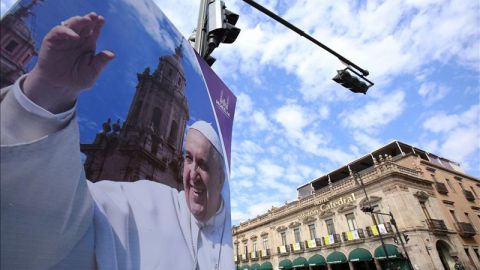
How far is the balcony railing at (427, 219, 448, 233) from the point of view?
1980 centimetres

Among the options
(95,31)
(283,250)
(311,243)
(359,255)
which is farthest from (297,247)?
(95,31)

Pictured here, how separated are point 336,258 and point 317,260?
2037mm

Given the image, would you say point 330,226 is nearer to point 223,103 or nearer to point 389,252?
point 389,252

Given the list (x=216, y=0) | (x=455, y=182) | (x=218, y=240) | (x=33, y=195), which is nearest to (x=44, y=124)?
(x=33, y=195)

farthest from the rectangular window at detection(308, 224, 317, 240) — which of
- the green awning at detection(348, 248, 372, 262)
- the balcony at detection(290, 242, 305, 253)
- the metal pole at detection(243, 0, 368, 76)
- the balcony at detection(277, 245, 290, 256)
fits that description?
the metal pole at detection(243, 0, 368, 76)

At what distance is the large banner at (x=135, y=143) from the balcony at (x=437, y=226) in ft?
70.8

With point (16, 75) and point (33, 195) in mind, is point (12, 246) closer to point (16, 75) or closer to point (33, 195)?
point (33, 195)

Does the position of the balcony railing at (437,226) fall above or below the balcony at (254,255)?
below

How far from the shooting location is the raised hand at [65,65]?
183 cm

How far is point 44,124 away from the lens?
174cm

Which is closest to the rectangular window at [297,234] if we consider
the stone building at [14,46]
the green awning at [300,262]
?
the green awning at [300,262]

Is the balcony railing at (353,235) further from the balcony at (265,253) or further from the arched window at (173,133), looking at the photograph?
the arched window at (173,133)

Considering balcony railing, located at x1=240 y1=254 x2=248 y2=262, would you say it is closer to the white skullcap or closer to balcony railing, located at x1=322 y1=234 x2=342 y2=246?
balcony railing, located at x1=322 y1=234 x2=342 y2=246

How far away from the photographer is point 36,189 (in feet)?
5.45
